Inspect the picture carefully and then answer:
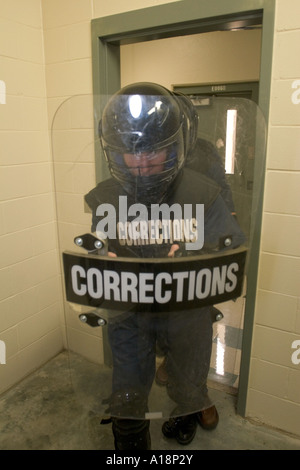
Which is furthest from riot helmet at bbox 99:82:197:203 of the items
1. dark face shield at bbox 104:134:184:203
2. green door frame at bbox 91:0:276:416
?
green door frame at bbox 91:0:276:416

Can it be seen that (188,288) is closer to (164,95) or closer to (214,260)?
(214,260)

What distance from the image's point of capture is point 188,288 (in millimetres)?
949

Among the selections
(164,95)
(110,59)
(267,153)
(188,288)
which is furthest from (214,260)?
(110,59)

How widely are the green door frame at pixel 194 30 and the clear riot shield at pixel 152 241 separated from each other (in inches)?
5.3

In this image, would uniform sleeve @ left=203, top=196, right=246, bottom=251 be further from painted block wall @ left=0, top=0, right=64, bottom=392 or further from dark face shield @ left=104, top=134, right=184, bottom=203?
painted block wall @ left=0, top=0, right=64, bottom=392

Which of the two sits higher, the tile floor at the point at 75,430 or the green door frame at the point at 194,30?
the green door frame at the point at 194,30

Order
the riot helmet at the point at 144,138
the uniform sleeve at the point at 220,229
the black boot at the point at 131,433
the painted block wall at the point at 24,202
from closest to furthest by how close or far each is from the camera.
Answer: the riot helmet at the point at 144,138
the uniform sleeve at the point at 220,229
the black boot at the point at 131,433
the painted block wall at the point at 24,202

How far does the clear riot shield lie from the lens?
95 cm

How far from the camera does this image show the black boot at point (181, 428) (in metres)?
1.51

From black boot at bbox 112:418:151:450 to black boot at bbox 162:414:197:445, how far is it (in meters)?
0.36

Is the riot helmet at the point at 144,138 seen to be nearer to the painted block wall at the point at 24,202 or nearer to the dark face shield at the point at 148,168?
the dark face shield at the point at 148,168

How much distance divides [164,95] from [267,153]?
0.66m

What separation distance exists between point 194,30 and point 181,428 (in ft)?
6.02

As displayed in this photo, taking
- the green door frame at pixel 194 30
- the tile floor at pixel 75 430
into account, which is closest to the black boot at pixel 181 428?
the tile floor at pixel 75 430
